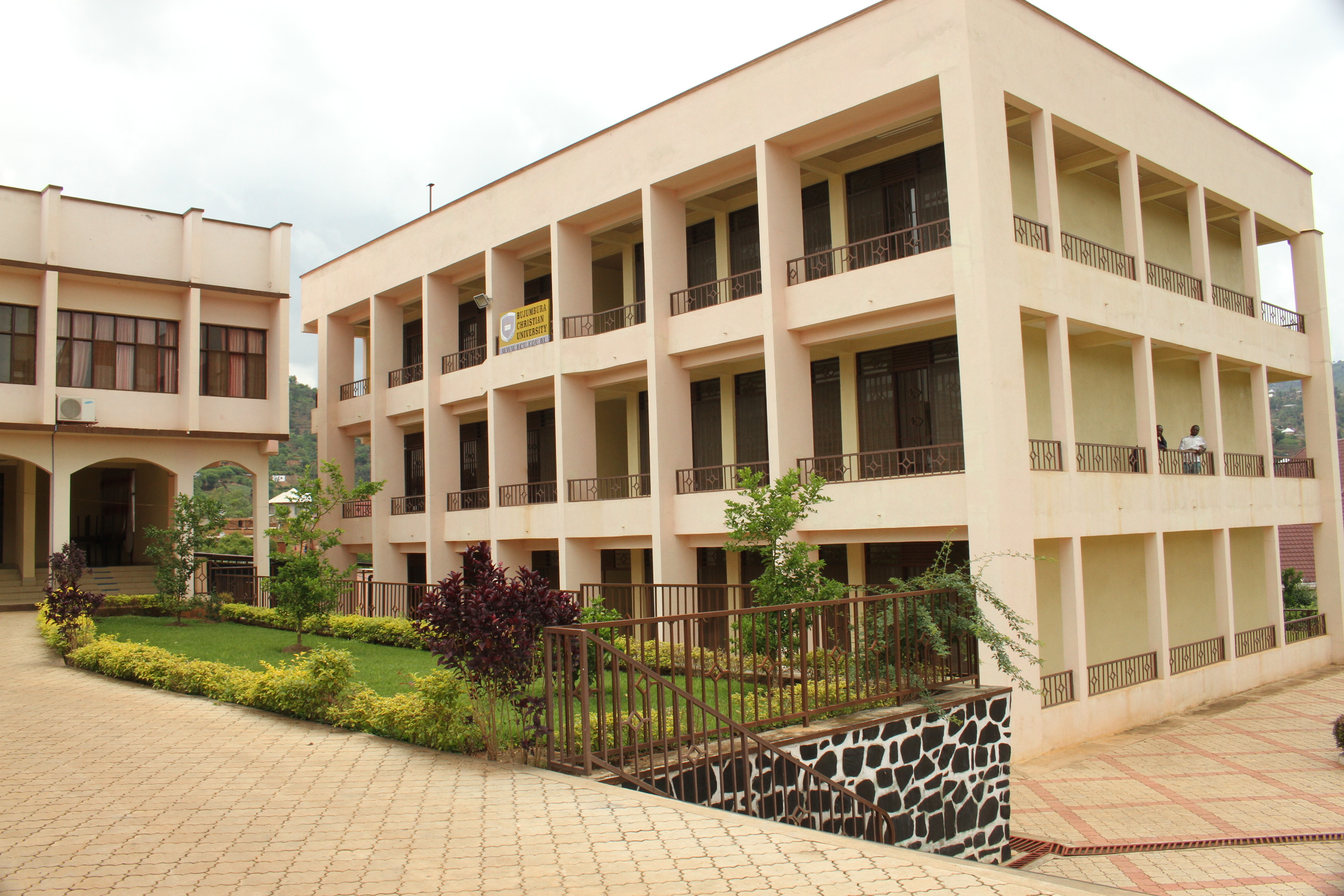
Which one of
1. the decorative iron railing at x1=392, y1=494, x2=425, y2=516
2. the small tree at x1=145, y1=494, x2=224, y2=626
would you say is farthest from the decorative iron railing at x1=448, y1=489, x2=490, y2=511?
the small tree at x1=145, y1=494, x2=224, y2=626

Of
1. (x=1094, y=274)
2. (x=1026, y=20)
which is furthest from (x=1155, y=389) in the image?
(x=1026, y=20)

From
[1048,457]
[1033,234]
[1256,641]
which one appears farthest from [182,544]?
[1256,641]

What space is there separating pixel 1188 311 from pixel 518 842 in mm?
17318

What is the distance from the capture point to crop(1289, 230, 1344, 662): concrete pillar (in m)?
22.0

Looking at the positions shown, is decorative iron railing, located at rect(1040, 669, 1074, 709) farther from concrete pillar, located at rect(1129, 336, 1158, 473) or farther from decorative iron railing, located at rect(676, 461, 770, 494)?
decorative iron railing, located at rect(676, 461, 770, 494)

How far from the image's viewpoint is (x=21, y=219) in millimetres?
21547

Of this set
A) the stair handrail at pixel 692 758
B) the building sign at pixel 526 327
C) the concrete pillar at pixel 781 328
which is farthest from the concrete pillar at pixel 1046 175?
the stair handrail at pixel 692 758

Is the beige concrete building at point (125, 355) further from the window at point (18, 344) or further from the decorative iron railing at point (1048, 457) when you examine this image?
the decorative iron railing at point (1048, 457)

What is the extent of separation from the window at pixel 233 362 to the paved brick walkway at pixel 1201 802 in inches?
786

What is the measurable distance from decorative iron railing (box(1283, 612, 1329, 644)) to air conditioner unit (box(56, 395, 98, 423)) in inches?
1062

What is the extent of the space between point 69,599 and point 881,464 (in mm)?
13647

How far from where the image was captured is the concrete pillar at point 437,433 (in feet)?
78.5

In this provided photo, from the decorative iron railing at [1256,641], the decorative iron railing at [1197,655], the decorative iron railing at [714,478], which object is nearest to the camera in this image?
the decorative iron railing at [1197,655]

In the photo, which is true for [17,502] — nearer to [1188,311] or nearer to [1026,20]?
[1026,20]
